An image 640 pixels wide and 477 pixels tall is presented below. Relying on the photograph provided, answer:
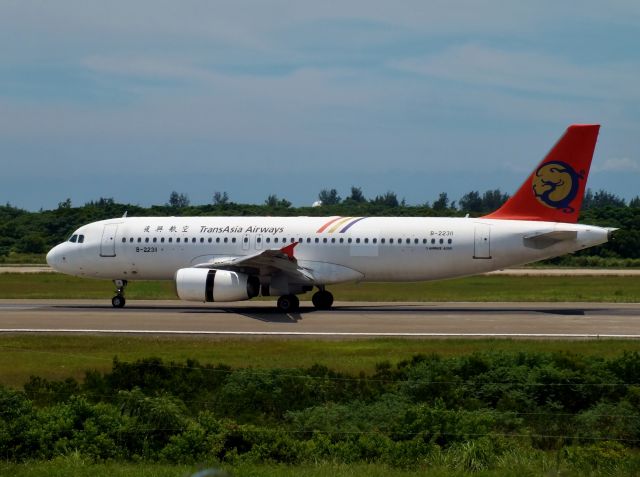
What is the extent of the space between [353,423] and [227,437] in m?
2.19

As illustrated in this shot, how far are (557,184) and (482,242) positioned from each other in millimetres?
3352

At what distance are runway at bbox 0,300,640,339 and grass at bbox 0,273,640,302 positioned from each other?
13.2ft

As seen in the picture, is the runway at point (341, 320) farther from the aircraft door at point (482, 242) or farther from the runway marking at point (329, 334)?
the aircraft door at point (482, 242)

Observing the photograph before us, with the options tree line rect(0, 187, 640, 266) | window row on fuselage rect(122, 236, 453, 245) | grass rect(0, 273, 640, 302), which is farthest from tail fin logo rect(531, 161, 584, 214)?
tree line rect(0, 187, 640, 266)

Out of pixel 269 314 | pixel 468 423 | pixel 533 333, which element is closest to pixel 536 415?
pixel 468 423

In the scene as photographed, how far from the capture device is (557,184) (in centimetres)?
3531

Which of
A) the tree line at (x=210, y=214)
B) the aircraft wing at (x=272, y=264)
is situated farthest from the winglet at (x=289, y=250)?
the tree line at (x=210, y=214)

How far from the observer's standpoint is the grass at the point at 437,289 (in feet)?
143

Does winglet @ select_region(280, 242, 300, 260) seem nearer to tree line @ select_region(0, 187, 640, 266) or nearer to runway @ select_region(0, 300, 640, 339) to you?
runway @ select_region(0, 300, 640, 339)

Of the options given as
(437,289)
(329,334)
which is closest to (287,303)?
(329,334)

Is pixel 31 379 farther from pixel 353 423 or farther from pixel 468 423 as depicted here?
pixel 468 423

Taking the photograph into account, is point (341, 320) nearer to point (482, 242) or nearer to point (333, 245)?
point (333, 245)

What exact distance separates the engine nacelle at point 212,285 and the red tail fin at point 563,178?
10447mm

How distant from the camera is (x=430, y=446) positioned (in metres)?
13.7
